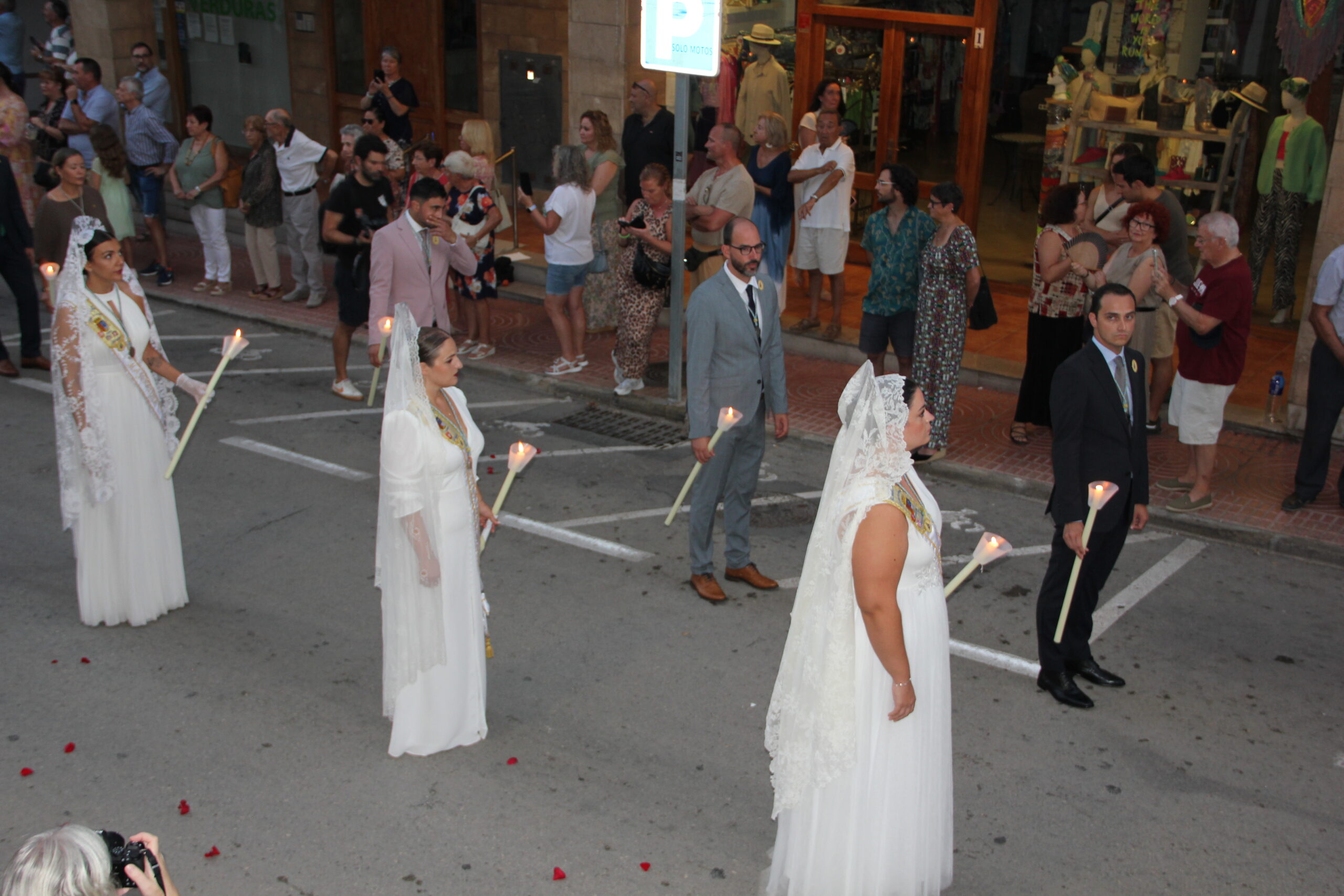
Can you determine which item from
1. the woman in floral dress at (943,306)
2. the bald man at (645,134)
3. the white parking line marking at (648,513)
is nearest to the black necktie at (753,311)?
the white parking line marking at (648,513)

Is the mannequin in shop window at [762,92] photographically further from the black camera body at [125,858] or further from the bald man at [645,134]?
the black camera body at [125,858]

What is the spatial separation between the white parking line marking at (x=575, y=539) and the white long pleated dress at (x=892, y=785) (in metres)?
3.61

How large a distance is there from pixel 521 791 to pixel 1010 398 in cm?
702

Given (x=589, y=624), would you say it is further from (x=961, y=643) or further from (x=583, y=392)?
(x=583, y=392)

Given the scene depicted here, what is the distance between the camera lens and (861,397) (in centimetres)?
444

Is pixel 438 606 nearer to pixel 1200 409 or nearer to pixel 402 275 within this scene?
pixel 402 275

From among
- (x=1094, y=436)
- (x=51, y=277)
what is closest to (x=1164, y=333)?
(x=1094, y=436)

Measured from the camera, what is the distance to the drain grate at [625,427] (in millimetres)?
10406

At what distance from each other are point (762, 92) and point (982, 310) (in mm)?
5965

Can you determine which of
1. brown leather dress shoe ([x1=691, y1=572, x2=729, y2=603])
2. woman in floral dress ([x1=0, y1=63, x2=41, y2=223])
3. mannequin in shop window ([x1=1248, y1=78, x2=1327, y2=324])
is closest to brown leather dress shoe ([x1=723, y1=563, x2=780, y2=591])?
brown leather dress shoe ([x1=691, y1=572, x2=729, y2=603])

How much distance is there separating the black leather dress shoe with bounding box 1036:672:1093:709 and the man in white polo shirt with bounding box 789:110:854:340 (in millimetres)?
6388

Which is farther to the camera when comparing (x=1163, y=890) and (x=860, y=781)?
(x=1163, y=890)

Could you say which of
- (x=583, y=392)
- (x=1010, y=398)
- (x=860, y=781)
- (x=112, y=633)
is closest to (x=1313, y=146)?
(x=1010, y=398)

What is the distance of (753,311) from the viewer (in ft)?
23.5
